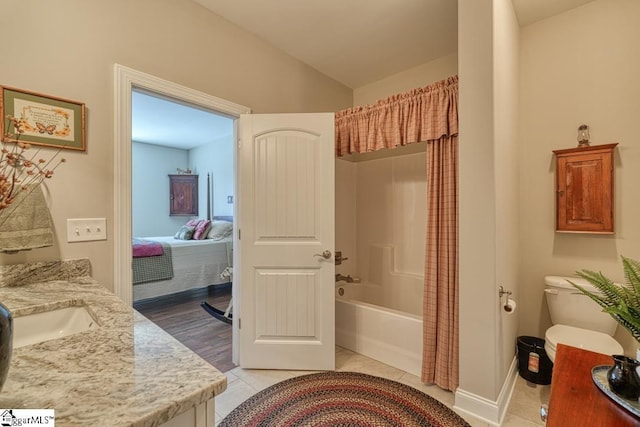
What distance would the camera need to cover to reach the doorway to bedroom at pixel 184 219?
313cm

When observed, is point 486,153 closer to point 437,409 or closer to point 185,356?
point 437,409

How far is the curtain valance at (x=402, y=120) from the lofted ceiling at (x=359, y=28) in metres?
0.62

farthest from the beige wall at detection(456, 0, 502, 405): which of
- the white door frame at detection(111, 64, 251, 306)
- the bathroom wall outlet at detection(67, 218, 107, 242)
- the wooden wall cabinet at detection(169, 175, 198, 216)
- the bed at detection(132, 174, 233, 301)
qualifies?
the wooden wall cabinet at detection(169, 175, 198, 216)

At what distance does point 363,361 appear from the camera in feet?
7.61

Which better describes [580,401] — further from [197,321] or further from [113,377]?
[197,321]

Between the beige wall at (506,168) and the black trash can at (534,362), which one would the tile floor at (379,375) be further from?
the beige wall at (506,168)

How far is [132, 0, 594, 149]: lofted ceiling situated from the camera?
207 cm

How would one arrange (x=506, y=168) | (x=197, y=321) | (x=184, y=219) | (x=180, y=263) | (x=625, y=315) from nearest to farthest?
(x=625, y=315) < (x=506, y=168) < (x=197, y=321) < (x=180, y=263) < (x=184, y=219)

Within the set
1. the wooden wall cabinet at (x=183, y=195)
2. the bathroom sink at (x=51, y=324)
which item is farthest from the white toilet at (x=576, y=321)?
Result: the wooden wall cabinet at (x=183, y=195)

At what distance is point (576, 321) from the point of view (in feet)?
6.50

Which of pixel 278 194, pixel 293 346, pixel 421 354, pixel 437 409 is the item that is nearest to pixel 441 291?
pixel 421 354

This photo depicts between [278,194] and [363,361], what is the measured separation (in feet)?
5.00

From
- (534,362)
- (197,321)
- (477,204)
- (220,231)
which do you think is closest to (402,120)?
(477,204)

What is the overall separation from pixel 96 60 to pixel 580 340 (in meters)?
3.32
